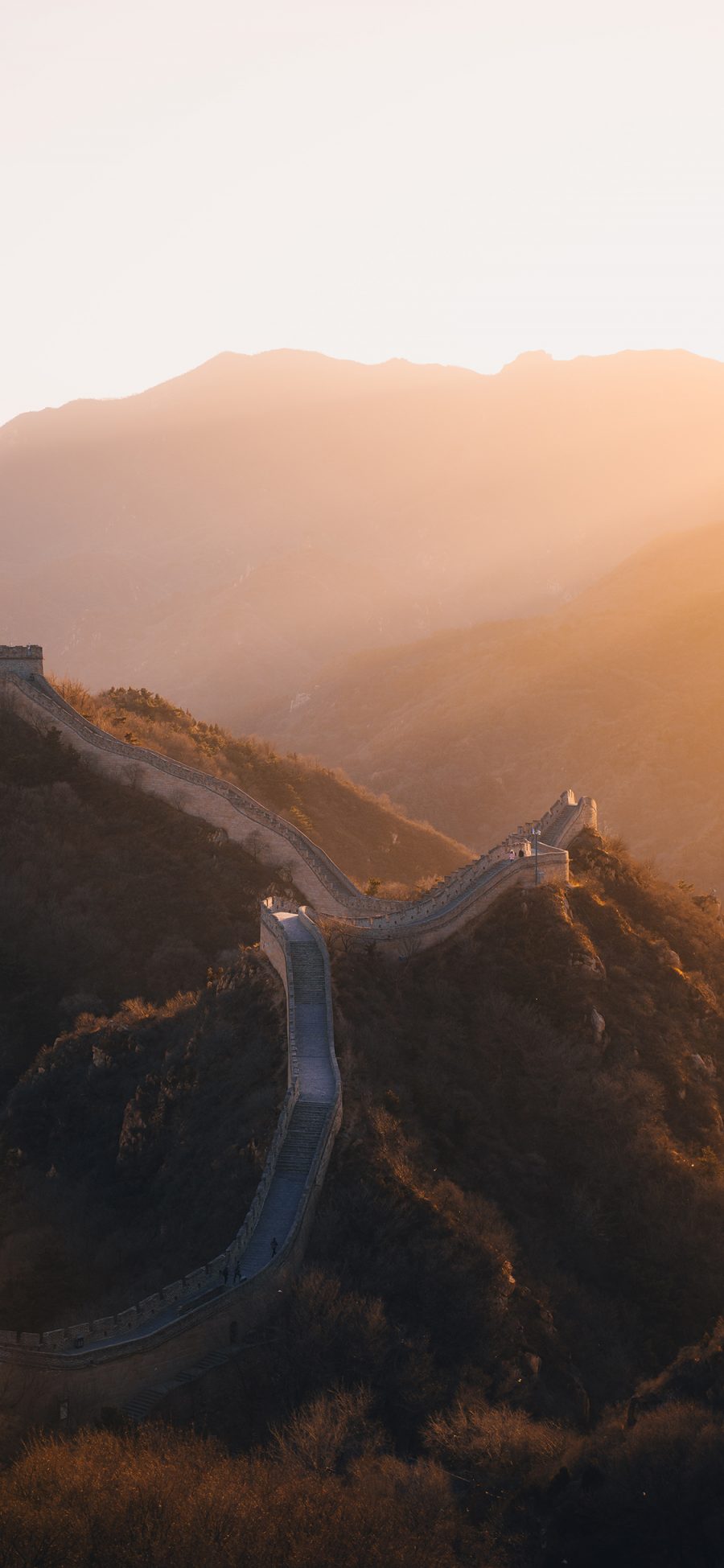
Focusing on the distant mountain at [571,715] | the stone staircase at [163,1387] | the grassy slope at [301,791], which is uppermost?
the distant mountain at [571,715]

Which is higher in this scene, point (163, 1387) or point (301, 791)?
point (301, 791)

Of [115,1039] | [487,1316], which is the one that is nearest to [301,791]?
A: [115,1039]

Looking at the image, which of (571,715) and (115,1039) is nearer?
(115,1039)

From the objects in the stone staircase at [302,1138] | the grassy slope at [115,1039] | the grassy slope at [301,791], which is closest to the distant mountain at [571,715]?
the grassy slope at [301,791]

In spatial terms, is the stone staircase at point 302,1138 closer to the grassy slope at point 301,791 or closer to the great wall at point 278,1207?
the great wall at point 278,1207

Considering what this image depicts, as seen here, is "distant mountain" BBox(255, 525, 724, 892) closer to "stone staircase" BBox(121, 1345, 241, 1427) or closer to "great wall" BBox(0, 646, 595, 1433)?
"great wall" BBox(0, 646, 595, 1433)

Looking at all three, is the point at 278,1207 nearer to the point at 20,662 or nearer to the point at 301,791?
the point at 20,662

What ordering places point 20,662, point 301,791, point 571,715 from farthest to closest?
point 571,715, point 301,791, point 20,662
